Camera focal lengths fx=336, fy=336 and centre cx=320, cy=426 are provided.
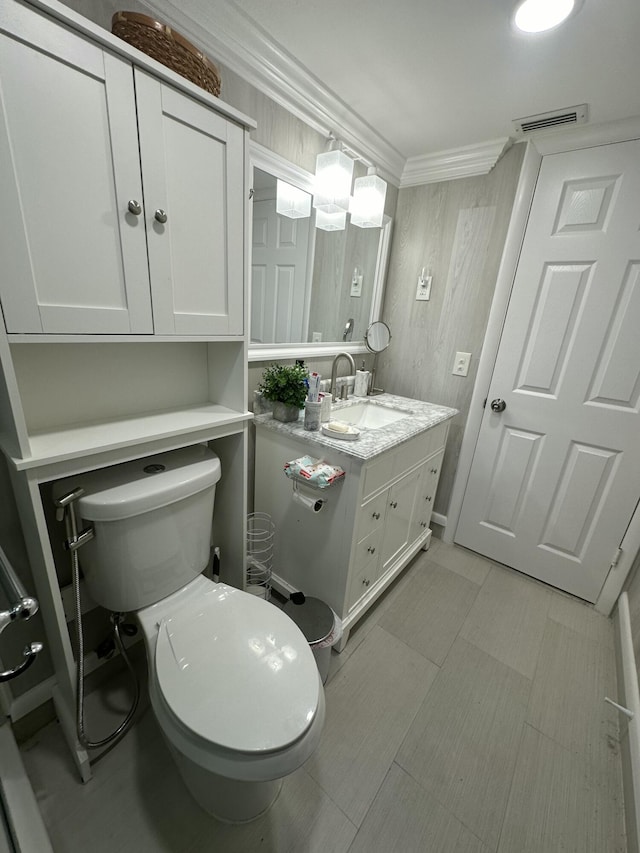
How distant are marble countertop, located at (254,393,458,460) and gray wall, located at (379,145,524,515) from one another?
22cm

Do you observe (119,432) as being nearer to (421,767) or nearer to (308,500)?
(308,500)

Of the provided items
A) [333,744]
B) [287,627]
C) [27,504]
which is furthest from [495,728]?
[27,504]

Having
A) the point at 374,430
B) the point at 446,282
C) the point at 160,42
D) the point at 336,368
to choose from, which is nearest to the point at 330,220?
the point at 336,368

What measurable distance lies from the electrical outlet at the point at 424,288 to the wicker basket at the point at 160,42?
4.60 feet

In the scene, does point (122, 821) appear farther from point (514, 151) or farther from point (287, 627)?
point (514, 151)

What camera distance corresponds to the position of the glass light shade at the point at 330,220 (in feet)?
4.87

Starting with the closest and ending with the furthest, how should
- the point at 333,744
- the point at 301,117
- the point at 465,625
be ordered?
the point at 333,744
the point at 301,117
the point at 465,625

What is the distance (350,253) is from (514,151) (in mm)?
863

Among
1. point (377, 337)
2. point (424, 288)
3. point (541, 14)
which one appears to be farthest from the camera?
point (377, 337)

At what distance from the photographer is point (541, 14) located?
916mm

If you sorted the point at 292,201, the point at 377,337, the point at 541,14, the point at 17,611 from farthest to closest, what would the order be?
the point at 377,337, the point at 292,201, the point at 541,14, the point at 17,611

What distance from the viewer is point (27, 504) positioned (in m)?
0.78

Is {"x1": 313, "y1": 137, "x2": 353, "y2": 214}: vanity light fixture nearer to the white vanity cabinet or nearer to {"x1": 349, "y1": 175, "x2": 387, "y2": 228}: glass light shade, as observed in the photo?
{"x1": 349, "y1": 175, "x2": 387, "y2": 228}: glass light shade

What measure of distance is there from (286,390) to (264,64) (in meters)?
1.11
